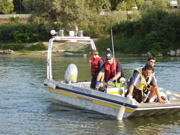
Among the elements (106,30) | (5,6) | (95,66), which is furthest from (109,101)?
(5,6)

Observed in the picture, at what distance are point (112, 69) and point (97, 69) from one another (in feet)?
1.56

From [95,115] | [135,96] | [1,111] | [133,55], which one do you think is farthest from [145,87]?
[133,55]

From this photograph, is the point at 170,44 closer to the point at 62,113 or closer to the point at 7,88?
the point at 7,88

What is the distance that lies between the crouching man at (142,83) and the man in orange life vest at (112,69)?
1.05 m

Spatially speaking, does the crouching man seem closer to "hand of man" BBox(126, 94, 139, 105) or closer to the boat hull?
"hand of man" BBox(126, 94, 139, 105)

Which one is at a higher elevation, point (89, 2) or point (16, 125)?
point (89, 2)

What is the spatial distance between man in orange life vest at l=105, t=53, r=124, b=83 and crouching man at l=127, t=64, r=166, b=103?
3.44ft

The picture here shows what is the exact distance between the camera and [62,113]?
38.6 feet

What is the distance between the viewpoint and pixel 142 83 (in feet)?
33.2

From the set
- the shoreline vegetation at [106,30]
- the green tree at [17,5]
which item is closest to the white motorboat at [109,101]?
the shoreline vegetation at [106,30]

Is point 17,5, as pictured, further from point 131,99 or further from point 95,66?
point 131,99

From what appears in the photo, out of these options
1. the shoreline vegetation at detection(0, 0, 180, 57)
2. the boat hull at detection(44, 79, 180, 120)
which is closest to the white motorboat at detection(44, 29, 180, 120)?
the boat hull at detection(44, 79, 180, 120)

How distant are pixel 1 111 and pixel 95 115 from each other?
297cm

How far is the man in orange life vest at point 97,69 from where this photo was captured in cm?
1142
